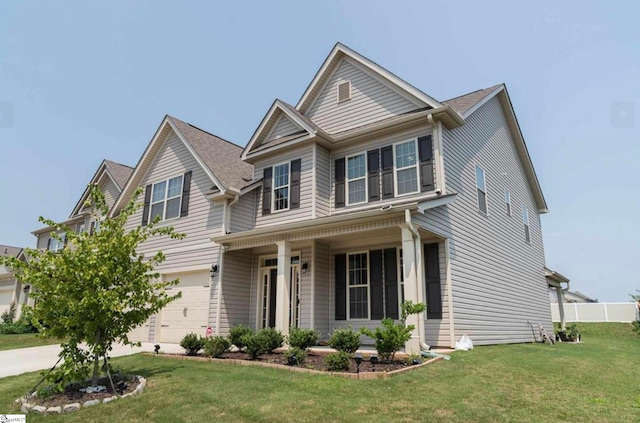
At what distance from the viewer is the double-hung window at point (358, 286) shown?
12.1m

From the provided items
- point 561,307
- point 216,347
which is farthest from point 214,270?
point 561,307

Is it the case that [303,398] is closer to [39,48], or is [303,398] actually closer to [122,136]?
[39,48]

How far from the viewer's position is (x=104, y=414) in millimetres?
5910

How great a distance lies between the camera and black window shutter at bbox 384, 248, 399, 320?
11.5m

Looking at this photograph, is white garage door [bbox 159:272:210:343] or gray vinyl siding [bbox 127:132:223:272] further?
gray vinyl siding [bbox 127:132:223:272]

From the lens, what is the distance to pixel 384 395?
234 inches

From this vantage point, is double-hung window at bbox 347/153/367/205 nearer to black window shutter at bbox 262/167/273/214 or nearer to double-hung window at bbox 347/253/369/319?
double-hung window at bbox 347/253/369/319

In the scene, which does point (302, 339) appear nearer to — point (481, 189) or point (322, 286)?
point (322, 286)

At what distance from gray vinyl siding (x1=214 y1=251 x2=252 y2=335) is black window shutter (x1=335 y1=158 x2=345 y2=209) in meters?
3.76

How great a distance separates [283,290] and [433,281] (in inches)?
158

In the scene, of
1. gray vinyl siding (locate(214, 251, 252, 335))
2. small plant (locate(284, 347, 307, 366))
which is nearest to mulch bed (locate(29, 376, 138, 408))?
small plant (locate(284, 347, 307, 366))

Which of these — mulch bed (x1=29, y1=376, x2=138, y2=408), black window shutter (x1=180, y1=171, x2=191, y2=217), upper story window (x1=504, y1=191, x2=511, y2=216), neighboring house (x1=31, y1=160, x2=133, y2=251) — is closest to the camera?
mulch bed (x1=29, y1=376, x2=138, y2=408)

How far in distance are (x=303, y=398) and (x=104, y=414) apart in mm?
2819

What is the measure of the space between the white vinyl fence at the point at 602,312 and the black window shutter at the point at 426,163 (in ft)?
62.7
